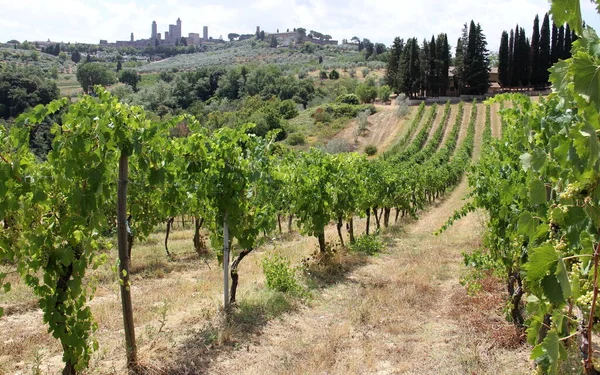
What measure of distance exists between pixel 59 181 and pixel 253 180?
315cm

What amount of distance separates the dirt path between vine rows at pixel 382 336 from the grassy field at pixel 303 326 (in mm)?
17

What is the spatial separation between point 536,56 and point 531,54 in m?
0.66

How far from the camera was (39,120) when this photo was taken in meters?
4.04

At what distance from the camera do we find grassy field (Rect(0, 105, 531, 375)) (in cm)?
534

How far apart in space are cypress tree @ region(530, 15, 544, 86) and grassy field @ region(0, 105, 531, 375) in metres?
53.5

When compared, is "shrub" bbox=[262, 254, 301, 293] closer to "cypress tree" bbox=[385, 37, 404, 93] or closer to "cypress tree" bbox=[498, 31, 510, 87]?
"cypress tree" bbox=[498, 31, 510, 87]

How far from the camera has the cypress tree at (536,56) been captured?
54781mm

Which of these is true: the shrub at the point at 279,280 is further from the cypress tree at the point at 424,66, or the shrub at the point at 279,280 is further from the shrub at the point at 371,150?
the cypress tree at the point at 424,66

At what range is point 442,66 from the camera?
57.3 metres

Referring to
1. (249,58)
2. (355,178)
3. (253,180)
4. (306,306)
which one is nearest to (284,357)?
(306,306)

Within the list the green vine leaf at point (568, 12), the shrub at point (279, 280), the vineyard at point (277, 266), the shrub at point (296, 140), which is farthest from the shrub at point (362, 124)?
the green vine leaf at point (568, 12)

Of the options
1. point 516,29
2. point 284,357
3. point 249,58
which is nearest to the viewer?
point 284,357

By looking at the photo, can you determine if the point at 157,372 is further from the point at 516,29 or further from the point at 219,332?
the point at 516,29

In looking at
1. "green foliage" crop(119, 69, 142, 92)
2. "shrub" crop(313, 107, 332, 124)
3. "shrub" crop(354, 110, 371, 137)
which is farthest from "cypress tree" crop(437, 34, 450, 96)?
"green foliage" crop(119, 69, 142, 92)
